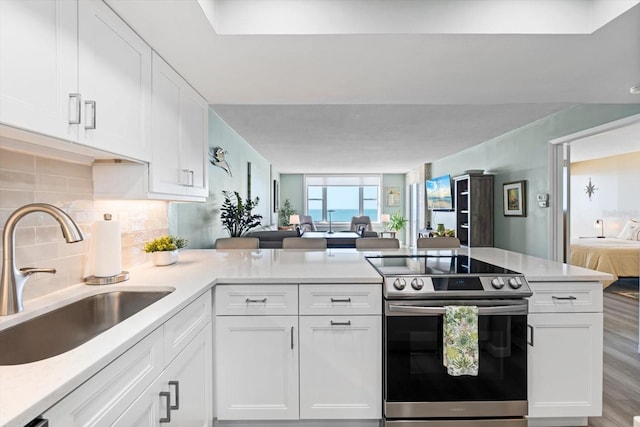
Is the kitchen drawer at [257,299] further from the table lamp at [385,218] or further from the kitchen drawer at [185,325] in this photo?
the table lamp at [385,218]

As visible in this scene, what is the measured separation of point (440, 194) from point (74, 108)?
24.4ft

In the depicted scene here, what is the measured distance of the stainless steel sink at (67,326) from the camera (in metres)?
1.10

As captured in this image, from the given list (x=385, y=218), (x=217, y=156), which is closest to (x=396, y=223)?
(x=385, y=218)

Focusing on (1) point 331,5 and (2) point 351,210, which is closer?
(1) point 331,5

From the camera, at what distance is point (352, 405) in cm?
184

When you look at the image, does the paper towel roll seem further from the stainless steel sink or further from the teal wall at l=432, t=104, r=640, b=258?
the teal wall at l=432, t=104, r=640, b=258

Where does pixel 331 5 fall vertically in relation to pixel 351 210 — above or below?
above

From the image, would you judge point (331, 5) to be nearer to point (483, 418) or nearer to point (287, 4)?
point (287, 4)

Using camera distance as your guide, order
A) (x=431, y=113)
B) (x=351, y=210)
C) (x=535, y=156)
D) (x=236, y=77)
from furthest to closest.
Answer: (x=351, y=210) → (x=535, y=156) → (x=431, y=113) → (x=236, y=77)

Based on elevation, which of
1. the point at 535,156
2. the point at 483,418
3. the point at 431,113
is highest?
the point at 431,113

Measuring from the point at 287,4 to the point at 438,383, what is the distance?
211 centimetres

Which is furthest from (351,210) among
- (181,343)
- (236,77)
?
(181,343)

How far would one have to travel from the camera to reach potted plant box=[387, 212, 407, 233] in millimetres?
10297

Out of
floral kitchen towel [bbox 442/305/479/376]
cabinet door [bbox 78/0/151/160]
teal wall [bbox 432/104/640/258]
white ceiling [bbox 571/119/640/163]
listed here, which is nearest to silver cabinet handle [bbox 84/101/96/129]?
cabinet door [bbox 78/0/151/160]
